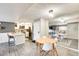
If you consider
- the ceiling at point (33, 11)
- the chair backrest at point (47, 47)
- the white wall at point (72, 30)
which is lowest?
the chair backrest at point (47, 47)

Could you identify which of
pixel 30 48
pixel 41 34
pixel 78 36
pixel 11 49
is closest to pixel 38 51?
pixel 30 48

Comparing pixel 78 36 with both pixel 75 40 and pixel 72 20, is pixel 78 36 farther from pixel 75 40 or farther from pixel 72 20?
pixel 72 20

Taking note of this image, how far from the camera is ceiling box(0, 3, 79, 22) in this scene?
7.59 feet

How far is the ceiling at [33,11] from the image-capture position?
2312 millimetres

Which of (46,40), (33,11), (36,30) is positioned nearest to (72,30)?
(46,40)

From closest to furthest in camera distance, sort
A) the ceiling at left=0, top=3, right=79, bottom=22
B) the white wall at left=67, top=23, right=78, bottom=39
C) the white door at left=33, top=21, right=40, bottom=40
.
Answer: the ceiling at left=0, top=3, right=79, bottom=22 → the white wall at left=67, top=23, right=78, bottom=39 → the white door at left=33, top=21, right=40, bottom=40

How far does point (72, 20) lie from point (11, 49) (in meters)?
1.72

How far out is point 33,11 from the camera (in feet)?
8.17

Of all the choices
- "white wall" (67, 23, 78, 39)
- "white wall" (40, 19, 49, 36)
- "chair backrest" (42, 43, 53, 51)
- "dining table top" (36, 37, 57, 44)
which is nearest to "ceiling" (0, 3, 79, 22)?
"white wall" (40, 19, 49, 36)

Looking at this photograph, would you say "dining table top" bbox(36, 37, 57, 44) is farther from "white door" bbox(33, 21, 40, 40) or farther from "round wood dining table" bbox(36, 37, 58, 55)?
"white door" bbox(33, 21, 40, 40)

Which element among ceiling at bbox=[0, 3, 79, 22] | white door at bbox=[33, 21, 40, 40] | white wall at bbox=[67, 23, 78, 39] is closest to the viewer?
ceiling at bbox=[0, 3, 79, 22]

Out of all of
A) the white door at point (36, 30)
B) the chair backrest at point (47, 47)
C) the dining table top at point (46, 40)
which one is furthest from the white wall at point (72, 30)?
the white door at point (36, 30)

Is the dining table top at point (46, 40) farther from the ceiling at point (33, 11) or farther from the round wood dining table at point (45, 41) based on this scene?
the ceiling at point (33, 11)

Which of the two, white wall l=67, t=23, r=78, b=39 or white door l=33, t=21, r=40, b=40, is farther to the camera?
white door l=33, t=21, r=40, b=40
